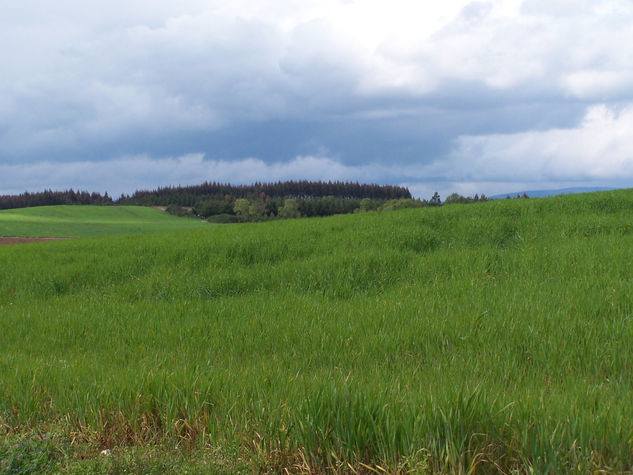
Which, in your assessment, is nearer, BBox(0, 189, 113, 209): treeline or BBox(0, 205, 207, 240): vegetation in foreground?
BBox(0, 205, 207, 240): vegetation in foreground

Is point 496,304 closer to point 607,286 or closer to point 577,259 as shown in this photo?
point 607,286

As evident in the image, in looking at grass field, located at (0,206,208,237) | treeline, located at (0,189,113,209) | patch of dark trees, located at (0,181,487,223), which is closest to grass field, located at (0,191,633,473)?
grass field, located at (0,206,208,237)

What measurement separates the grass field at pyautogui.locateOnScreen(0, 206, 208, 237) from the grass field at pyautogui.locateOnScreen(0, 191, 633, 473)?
136ft

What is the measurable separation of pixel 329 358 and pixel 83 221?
315 feet

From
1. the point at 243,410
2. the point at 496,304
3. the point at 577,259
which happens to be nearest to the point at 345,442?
the point at 243,410

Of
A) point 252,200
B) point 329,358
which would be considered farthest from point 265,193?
point 329,358

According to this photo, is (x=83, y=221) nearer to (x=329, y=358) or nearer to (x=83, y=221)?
(x=83, y=221)

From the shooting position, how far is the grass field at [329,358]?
342cm

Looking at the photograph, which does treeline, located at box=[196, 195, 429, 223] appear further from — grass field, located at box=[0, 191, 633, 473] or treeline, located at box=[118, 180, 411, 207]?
grass field, located at box=[0, 191, 633, 473]

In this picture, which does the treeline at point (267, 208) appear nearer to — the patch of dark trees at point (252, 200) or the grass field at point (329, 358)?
the patch of dark trees at point (252, 200)

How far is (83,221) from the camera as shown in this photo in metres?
89.8

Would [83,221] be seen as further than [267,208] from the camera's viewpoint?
No

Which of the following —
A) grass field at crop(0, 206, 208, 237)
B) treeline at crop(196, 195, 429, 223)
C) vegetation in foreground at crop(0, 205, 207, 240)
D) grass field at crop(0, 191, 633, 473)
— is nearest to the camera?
grass field at crop(0, 191, 633, 473)

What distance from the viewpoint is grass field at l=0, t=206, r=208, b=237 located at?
69.2 meters
